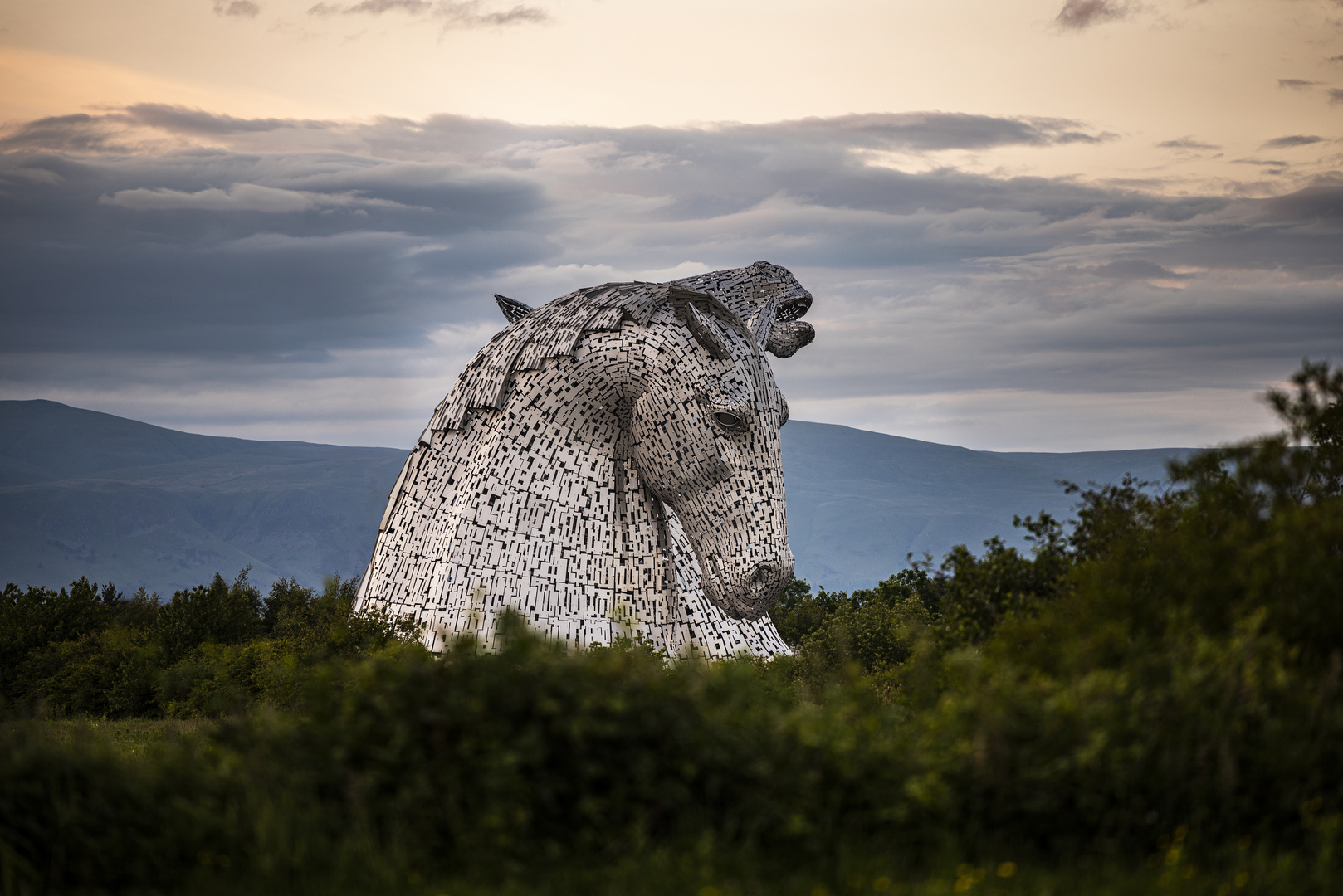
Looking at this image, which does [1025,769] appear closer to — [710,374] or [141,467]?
[710,374]

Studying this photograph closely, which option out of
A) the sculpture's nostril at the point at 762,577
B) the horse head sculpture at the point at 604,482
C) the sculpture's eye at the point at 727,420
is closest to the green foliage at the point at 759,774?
the sculpture's nostril at the point at 762,577

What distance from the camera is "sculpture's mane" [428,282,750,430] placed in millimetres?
9258

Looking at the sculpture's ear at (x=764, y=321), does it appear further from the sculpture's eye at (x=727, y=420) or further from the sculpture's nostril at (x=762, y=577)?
the sculpture's nostril at (x=762, y=577)

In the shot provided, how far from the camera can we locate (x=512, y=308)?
455 inches

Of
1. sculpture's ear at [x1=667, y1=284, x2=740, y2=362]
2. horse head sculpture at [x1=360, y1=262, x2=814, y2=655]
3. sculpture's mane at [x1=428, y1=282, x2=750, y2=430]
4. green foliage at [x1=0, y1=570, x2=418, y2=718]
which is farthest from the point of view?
green foliage at [x1=0, y1=570, x2=418, y2=718]

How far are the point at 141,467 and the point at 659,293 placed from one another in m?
191

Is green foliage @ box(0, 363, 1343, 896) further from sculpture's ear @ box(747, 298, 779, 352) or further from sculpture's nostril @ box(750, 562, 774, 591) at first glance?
sculpture's ear @ box(747, 298, 779, 352)

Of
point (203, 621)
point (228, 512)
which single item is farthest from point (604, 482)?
point (228, 512)

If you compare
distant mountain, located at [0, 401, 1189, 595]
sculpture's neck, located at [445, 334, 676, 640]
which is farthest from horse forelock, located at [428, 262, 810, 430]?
distant mountain, located at [0, 401, 1189, 595]

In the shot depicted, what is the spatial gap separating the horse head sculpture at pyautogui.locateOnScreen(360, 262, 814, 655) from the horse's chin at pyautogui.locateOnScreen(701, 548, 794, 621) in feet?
0.05

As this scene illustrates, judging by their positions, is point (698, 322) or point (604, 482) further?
point (604, 482)

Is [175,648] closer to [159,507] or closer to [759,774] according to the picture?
Result: [759,774]

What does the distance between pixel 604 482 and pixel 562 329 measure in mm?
1471

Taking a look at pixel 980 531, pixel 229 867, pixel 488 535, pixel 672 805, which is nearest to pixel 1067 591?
pixel 672 805
